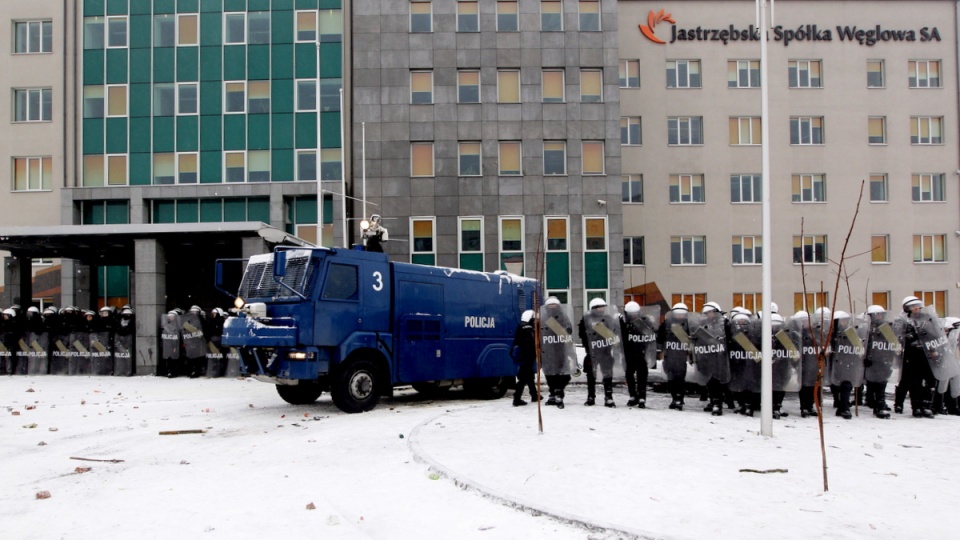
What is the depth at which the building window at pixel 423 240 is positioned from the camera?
38.3 m

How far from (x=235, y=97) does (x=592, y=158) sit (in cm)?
1706

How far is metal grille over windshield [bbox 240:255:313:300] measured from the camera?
13664 millimetres

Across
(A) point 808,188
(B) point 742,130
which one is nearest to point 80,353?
(B) point 742,130

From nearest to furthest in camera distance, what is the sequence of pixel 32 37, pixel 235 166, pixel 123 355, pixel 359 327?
pixel 359 327, pixel 123 355, pixel 235 166, pixel 32 37

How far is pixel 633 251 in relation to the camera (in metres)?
41.5

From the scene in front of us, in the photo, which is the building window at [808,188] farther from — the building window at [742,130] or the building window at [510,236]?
the building window at [510,236]

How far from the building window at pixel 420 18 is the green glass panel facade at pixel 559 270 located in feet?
40.3

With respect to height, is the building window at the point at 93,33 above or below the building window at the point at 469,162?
above

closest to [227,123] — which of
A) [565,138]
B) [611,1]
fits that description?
[565,138]

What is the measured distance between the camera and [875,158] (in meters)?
42.1

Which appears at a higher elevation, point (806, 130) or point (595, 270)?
point (806, 130)

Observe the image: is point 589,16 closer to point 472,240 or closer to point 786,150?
point 472,240

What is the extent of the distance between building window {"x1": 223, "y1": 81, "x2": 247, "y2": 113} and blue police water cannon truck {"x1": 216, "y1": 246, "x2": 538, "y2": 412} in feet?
81.8

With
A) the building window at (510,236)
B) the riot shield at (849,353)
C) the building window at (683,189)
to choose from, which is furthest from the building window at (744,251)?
the riot shield at (849,353)
